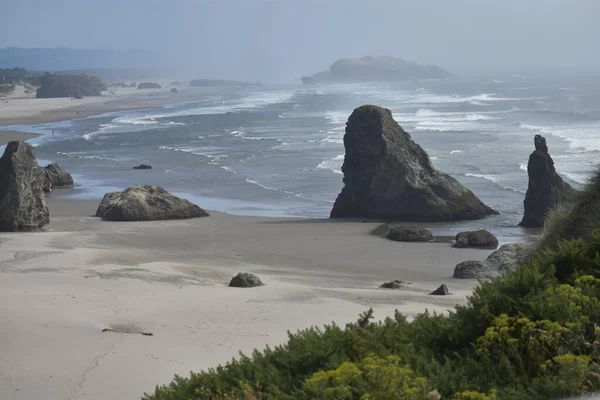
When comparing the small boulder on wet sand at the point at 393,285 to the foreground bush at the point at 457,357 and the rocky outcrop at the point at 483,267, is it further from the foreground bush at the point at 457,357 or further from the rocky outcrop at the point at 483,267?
the foreground bush at the point at 457,357

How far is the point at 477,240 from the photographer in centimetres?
2253

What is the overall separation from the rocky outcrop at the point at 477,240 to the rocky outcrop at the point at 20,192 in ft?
37.0

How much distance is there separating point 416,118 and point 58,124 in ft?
99.2

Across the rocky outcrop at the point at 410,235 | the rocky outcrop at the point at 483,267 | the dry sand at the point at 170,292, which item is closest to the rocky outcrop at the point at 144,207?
the dry sand at the point at 170,292

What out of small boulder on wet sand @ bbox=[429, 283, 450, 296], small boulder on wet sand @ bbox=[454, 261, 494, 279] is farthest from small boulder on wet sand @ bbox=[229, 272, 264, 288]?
small boulder on wet sand @ bbox=[454, 261, 494, 279]

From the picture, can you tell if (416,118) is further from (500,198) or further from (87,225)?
(87,225)

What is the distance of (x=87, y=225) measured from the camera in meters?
25.5

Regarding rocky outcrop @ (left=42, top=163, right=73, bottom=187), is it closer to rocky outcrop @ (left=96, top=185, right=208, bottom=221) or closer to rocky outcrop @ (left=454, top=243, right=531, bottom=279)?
rocky outcrop @ (left=96, top=185, right=208, bottom=221)

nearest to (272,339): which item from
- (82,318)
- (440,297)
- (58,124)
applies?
(82,318)

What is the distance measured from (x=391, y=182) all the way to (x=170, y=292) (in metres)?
14.4

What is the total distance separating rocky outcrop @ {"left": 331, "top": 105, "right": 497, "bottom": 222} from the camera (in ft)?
89.9

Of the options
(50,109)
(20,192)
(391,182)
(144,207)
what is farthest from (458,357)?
(50,109)

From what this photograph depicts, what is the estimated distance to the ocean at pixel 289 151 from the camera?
32.9 m

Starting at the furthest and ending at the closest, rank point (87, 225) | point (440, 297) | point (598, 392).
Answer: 1. point (87, 225)
2. point (440, 297)
3. point (598, 392)
